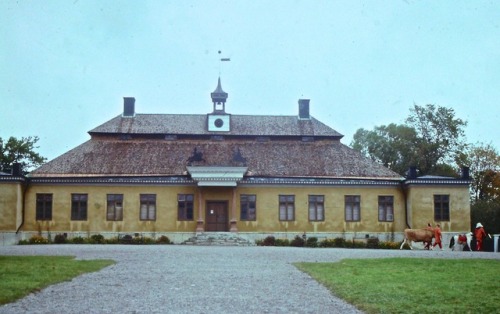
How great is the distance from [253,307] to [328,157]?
113 ft

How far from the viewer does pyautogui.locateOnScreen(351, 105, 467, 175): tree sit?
62.8 m

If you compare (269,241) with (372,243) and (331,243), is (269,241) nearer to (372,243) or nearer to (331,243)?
(331,243)

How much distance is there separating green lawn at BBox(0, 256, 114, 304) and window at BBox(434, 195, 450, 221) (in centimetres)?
2592

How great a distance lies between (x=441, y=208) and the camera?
42.3 meters

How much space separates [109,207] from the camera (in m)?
42.6

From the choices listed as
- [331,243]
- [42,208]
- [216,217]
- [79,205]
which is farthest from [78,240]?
[331,243]

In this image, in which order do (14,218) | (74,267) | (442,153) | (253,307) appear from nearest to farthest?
(253,307), (74,267), (14,218), (442,153)

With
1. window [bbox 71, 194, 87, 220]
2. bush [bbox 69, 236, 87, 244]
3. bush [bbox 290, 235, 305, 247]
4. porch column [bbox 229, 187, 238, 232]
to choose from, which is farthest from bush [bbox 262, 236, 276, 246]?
window [bbox 71, 194, 87, 220]

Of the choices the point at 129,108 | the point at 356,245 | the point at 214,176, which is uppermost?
the point at 129,108

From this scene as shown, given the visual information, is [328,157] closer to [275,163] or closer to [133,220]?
[275,163]

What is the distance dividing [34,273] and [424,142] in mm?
51227

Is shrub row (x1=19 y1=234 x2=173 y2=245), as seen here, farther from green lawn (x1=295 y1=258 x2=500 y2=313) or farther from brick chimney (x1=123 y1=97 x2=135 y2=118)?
green lawn (x1=295 y1=258 x2=500 y2=313)

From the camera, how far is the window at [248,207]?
4303 cm

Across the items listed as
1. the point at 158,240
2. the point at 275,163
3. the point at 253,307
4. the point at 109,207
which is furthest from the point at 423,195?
the point at 253,307
